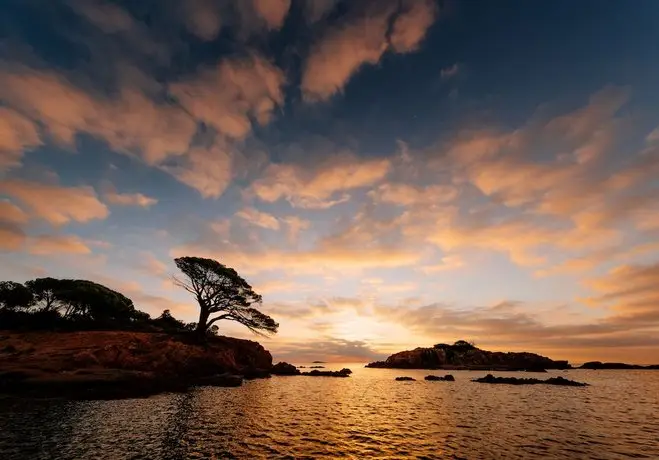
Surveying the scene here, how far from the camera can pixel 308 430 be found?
25.6 meters

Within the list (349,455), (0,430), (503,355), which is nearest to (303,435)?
(349,455)

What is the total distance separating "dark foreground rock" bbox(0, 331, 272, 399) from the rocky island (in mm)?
122529

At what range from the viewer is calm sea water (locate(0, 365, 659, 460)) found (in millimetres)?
19453

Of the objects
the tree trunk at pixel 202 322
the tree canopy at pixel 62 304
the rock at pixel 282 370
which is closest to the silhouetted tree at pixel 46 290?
the tree canopy at pixel 62 304

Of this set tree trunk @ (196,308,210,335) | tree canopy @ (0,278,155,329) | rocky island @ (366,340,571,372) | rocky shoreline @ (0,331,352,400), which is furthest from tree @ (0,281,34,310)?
rocky island @ (366,340,571,372)

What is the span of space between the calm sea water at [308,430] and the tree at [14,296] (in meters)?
44.9

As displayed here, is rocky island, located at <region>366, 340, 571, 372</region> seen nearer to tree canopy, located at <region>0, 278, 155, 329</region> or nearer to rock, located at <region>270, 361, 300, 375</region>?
rock, located at <region>270, 361, 300, 375</region>

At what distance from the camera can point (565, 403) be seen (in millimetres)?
42062

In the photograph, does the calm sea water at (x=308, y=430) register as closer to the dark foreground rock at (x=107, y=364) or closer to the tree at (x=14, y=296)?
the dark foreground rock at (x=107, y=364)

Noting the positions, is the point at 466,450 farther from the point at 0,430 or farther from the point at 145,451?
the point at 0,430

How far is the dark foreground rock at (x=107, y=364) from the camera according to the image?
36094 mm

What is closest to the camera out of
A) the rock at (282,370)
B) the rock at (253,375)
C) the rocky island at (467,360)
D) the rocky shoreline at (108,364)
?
the rocky shoreline at (108,364)

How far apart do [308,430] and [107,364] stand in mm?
36928

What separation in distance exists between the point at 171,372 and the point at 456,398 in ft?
148
